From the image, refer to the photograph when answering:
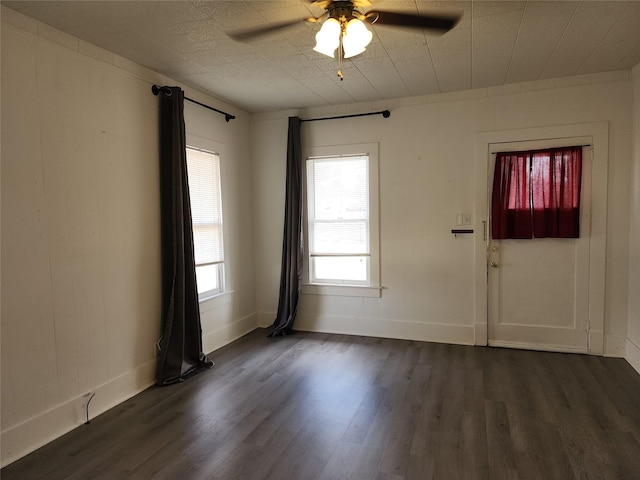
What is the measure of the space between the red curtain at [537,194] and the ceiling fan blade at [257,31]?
8.40 ft

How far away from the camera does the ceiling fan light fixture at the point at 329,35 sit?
2.20 meters

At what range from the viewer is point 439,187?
4.32m

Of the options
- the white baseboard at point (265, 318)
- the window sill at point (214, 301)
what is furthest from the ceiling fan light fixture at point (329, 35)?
the white baseboard at point (265, 318)

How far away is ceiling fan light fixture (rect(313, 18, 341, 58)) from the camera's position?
7.22 ft

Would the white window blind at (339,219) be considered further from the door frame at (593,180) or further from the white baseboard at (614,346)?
the white baseboard at (614,346)

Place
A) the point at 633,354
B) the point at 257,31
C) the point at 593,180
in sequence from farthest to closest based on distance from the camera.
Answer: the point at 593,180 → the point at 633,354 → the point at 257,31

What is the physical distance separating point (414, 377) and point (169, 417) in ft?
6.46

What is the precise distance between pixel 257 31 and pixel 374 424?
2725mm

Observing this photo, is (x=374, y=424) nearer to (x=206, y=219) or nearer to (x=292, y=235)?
(x=292, y=235)

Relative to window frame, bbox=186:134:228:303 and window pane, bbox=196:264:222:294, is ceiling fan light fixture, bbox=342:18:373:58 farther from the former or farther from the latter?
window pane, bbox=196:264:222:294

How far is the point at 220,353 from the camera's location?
13.7 ft

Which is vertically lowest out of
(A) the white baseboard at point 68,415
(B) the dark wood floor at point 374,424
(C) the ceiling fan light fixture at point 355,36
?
(B) the dark wood floor at point 374,424

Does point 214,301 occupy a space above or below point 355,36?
below

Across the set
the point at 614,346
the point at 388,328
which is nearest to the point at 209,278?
the point at 388,328
